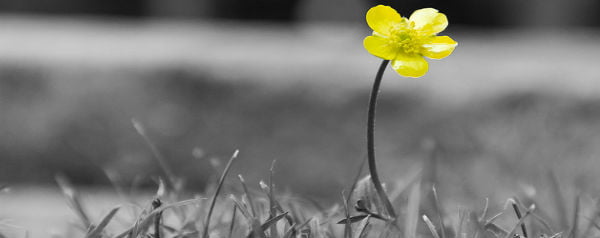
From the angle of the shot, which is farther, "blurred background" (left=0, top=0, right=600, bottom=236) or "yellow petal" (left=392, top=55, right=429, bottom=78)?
"blurred background" (left=0, top=0, right=600, bottom=236)

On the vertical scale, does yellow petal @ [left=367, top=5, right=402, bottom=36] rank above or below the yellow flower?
above

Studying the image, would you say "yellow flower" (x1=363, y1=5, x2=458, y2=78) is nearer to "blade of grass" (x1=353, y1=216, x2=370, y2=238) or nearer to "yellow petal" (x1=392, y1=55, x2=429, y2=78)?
"yellow petal" (x1=392, y1=55, x2=429, y2=78)

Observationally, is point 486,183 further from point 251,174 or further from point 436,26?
point 251,174

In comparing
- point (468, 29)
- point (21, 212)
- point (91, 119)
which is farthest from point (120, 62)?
point (468, 29)

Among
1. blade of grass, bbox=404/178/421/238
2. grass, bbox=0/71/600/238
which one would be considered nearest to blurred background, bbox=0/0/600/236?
grass, bbox=0/71/600/238

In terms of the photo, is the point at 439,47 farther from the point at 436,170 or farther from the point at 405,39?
the point at 436,170

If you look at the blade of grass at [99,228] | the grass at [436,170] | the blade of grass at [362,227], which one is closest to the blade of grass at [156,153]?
the grass at [436,170]

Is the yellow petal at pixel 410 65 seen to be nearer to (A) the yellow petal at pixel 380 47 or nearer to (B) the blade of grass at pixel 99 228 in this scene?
(A) the yellow petal at pixel 380 47

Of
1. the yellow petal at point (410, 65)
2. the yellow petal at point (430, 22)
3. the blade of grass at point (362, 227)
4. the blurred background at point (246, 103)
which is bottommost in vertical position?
the blade of grass at point (362, 227)

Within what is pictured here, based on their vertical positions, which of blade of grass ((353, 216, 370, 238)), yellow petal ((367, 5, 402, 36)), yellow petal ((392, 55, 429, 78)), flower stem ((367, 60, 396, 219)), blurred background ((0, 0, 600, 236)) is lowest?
blade of grass ((353, 216, 370, 238))
